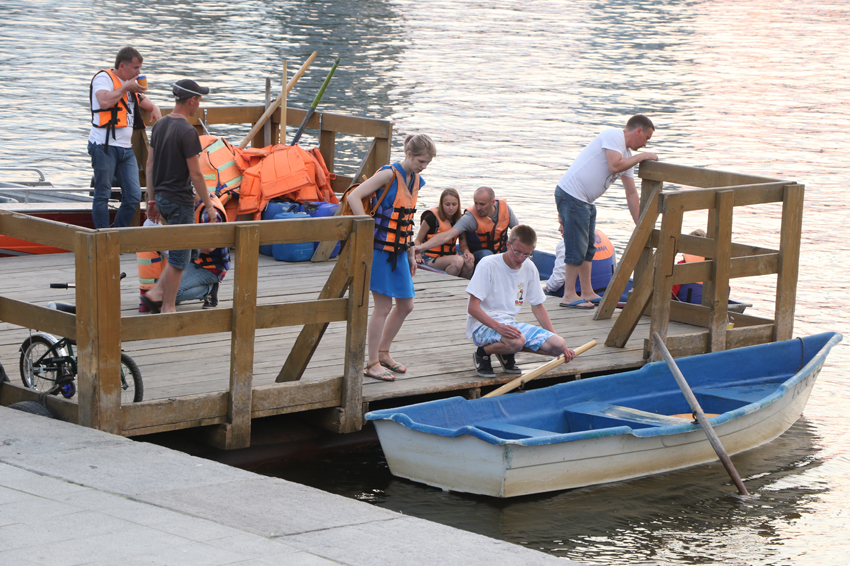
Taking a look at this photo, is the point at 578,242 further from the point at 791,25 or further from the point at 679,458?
the point at 791,25

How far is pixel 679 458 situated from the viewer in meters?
7.57

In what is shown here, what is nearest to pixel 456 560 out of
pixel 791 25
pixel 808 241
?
pixel 808 241

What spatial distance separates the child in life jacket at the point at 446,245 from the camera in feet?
35.3

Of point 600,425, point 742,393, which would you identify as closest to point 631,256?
point 742,393

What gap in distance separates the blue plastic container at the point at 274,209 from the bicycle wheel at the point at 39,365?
4.21m

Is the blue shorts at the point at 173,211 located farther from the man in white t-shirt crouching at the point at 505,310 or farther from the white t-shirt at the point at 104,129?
the man in white t-shirt crouching at the point at 505,310

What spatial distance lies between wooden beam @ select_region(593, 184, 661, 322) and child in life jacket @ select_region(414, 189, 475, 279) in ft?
5.51

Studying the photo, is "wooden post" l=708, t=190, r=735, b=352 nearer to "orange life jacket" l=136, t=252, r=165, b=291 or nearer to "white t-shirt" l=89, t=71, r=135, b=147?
"orange life jacket" l=136, t=252, r=165, b=291

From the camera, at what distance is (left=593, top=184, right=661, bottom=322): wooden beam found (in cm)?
918

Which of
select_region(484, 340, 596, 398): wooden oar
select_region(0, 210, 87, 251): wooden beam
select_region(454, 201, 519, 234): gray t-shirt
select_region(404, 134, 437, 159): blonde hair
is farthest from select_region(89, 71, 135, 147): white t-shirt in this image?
select_region(484, 340, 596, 398): wooden oar

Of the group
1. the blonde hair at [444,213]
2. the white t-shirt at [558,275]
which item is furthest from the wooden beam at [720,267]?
the blonde hair at [444,213]

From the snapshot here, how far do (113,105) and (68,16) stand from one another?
42438 mm

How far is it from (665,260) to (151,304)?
12.8ft

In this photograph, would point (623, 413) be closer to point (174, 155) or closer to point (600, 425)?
point (600, 425)
